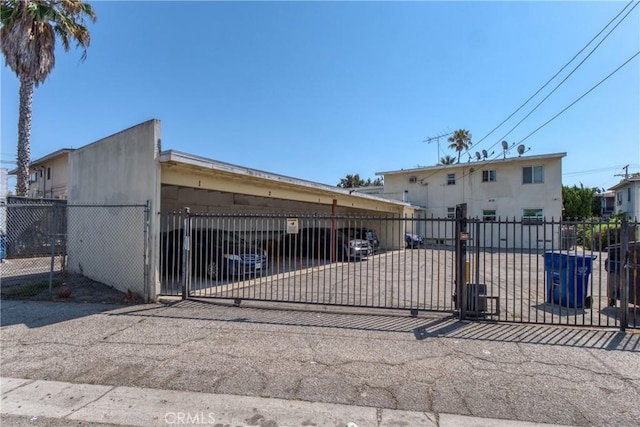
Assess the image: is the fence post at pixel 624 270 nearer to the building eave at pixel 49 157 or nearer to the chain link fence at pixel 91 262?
the chain link fence at pixel 91 262

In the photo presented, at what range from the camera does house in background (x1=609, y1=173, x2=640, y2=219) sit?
29617 millimetres

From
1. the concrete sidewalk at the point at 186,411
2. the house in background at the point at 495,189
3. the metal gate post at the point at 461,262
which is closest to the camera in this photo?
the concrete sidewalk at the point at 186,411

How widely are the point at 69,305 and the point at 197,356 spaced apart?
4.40 metres

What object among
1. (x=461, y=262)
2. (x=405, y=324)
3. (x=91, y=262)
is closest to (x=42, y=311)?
(x=91, y=262)

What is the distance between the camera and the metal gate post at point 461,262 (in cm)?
650

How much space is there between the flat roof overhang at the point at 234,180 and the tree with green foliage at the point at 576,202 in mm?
37019

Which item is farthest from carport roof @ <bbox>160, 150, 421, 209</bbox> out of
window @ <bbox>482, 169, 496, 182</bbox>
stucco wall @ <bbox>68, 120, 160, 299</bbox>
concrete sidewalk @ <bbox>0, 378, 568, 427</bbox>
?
window @ <bbox>482, 169, 496, 182</bbox>

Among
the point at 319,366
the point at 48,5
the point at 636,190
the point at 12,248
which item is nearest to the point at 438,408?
the point at 319,366

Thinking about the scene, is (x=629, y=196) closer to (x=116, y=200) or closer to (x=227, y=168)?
(x=227, y=168)

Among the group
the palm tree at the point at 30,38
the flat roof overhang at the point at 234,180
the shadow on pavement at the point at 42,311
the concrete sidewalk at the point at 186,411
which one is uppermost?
the palm tree at the point at 30,38

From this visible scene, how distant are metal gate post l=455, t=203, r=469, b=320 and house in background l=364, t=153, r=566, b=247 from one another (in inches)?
683

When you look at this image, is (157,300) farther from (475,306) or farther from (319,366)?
(475,306)

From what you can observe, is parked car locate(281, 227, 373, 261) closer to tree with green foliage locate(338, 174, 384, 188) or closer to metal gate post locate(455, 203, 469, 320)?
metal gate post locate(455, 203, 469, 320)

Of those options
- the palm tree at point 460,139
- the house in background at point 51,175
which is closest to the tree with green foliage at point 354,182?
the palm tree at point 460,139
